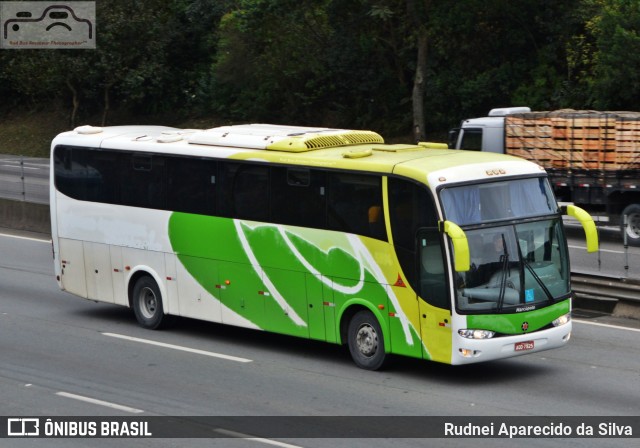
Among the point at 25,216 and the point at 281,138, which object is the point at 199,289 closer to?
the point at 281,138

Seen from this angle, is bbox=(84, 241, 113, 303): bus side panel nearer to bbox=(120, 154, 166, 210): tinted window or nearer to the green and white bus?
the green and white bus

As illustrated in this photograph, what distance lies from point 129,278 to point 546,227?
7196mm

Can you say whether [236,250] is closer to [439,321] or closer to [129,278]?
[129,278]

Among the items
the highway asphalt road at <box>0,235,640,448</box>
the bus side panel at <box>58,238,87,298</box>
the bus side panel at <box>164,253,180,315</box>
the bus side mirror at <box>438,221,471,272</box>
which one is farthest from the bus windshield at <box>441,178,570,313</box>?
the bus side panel at <box>58,238,87,298</box>

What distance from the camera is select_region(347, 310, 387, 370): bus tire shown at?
14.9 m

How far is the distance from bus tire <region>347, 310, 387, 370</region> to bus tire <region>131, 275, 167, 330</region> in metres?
4.03

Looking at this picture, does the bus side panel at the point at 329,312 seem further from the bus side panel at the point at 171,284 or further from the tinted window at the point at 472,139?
the tinted window at the point at 472,139

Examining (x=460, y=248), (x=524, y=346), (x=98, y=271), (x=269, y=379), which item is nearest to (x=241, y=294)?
(x=269, y=379)

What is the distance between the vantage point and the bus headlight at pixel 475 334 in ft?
45.0

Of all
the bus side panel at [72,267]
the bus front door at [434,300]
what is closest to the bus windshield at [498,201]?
the bus front door at [434,300]

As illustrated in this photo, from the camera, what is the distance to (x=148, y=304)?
1844 centimetres

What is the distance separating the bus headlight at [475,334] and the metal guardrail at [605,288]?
513cm

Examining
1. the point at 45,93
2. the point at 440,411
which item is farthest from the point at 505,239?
the point at 45,93

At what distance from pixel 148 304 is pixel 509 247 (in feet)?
22.4
